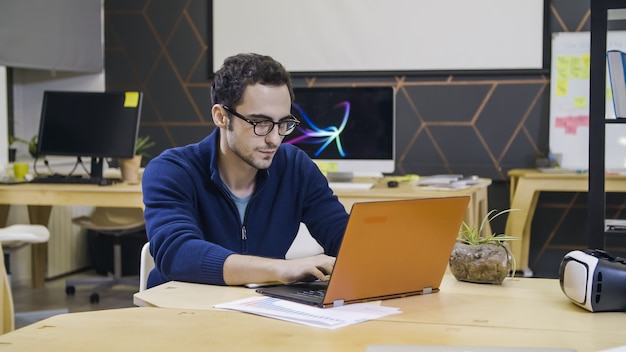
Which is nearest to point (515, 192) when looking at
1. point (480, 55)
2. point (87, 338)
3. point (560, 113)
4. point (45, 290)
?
point (560, 113)

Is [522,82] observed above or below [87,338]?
above

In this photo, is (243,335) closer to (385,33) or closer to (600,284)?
(600,284)

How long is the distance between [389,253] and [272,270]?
275mm

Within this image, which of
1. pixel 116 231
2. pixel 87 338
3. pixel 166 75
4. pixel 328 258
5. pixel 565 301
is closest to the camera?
pixel 87 338

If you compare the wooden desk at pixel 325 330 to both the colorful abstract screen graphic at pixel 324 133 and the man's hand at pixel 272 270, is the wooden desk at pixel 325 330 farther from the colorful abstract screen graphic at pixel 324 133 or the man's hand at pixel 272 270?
the colorful abstract screen graphic at pixel 324 133

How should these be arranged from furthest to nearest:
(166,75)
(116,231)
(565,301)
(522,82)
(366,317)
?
(166,75), (522,82), (116,231), (565,301), (366,317)

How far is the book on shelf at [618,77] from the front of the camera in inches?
117

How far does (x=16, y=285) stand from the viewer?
5.02 meters

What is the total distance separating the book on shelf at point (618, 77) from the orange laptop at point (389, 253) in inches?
61.2

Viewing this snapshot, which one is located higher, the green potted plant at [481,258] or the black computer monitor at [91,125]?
the black computer monitor at [91,125]

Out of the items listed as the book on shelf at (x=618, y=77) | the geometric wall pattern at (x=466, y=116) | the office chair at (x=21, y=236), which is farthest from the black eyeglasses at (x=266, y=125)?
the geometric wall pattern at (x=466, y=116)

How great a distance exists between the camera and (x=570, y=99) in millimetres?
5109

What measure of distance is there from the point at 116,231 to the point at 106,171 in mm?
449

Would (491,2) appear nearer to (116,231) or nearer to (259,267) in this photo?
(116,231)
